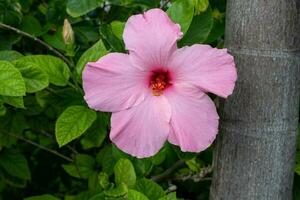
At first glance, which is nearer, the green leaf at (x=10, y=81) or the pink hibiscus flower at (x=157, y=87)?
the pink hibiscus flower at (x=157, y=87)

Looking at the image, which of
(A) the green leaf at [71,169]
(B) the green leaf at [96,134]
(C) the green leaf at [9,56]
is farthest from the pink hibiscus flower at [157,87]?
(A) the green leaf at [71,169]

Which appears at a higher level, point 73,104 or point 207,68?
point 207,68

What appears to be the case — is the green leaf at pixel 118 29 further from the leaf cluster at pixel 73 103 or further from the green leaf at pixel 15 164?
the green leaf at pixel 15 164

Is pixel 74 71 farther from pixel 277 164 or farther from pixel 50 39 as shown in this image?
pixel 277 164

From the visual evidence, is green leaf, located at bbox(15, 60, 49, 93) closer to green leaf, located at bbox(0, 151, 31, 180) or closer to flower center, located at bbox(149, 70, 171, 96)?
flower center, located at bbox(149, 70, 171, 96)

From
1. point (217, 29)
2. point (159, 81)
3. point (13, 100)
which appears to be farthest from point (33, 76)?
point (217, 29)

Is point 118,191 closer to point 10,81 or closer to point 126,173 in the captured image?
point 126,173

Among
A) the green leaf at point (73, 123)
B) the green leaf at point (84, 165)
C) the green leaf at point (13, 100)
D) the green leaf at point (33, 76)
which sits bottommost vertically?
the green leaf at point (84, 165)
